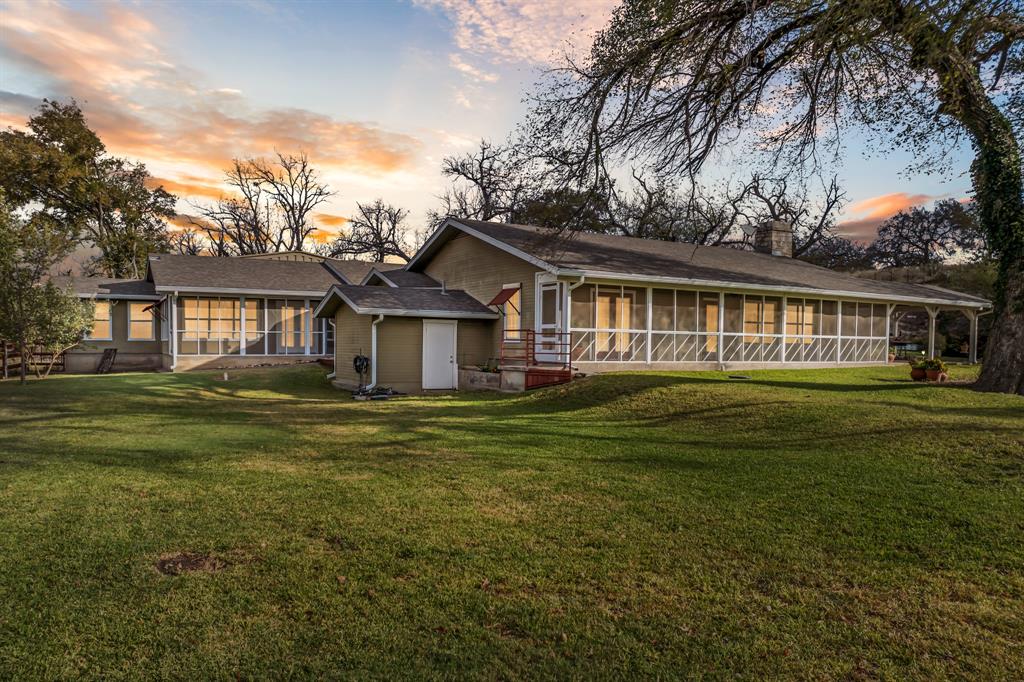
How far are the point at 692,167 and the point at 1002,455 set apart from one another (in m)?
7.25

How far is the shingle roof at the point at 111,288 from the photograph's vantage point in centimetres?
2514

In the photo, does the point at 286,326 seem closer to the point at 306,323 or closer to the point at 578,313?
the point at 306,323

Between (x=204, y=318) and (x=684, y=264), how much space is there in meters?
18.4

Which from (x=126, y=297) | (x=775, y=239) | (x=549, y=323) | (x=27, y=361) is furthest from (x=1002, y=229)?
(x=126, y=297)

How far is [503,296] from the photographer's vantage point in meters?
18.9

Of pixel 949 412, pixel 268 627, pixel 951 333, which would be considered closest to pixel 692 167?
pixel 949 412

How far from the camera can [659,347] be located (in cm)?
1889

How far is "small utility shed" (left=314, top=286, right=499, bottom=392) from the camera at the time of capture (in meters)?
17.8

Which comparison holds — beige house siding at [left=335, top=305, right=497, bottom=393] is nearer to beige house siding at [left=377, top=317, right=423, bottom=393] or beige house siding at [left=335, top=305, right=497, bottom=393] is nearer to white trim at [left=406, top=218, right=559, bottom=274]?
beige house siding at [left=377, top=317, right=423, bottom=393]

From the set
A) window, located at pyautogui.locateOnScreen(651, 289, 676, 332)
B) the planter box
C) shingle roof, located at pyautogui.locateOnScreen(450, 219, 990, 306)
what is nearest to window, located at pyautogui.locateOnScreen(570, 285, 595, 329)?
shingle roof, located at pyautogui.locateOnScreen(450, 219, 990, 306)

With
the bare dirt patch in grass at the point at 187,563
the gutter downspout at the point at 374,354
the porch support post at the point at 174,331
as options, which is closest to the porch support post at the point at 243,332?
the porch support post at the point at 174,331

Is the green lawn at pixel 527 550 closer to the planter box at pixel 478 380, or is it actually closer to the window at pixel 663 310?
the planter box at pixel 478 380

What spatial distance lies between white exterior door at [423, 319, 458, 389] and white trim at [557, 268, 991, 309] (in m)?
4.47

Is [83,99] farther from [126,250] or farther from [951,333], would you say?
[951,333]
